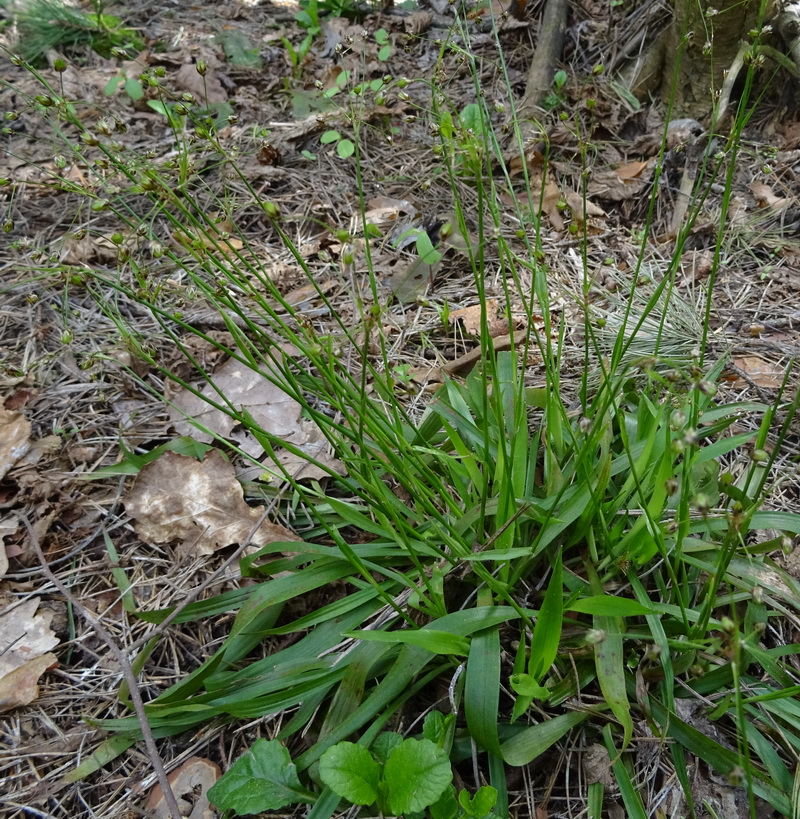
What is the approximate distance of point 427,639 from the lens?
3.67ft

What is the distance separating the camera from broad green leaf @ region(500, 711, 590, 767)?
110cm

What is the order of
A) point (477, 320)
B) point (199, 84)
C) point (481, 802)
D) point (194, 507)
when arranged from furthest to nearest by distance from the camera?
point (199, 84) < point (477, 320) < point (194, 507) < point (481, 802)

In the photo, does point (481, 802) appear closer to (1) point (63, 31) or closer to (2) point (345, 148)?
(2) point (345, 148)

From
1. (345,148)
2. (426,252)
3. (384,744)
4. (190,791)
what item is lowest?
(190,791)

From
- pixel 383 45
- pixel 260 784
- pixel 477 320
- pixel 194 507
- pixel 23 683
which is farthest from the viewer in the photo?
pixel 383 45

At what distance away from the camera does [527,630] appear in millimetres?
1244

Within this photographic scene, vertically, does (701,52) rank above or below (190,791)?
above

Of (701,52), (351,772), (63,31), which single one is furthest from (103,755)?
(63,31)

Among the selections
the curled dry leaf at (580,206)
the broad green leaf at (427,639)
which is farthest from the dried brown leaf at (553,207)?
the broad green leaf at (427,639)

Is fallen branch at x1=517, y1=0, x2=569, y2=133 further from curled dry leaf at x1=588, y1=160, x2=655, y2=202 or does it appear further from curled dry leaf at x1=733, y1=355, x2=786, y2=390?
curled dry leaf at x1=733, y1=355, x2=786, y2=390

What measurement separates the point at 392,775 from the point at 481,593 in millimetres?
385

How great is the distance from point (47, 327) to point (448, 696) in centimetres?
184

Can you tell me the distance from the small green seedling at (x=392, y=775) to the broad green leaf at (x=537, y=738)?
156 millimetres

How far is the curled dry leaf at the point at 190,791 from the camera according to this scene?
117 centimetres
